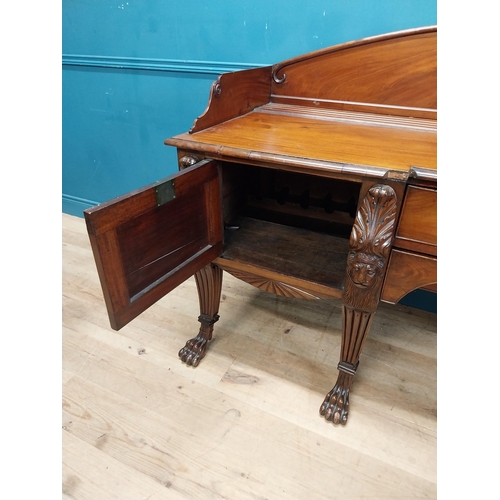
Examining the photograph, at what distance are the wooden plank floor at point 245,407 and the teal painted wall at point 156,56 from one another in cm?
79

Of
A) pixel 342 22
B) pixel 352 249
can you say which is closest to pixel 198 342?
pixel 352 249

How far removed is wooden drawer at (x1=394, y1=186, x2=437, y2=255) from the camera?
Answer: 30.2 inches

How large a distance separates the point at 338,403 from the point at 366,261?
1.69ft

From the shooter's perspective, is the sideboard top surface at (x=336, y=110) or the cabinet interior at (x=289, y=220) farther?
the cabinet interior at (x=289, y=220)

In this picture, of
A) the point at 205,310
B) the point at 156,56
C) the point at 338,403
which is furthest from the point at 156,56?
the point at 338,403

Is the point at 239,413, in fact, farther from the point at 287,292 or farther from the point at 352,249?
the point at 352,249

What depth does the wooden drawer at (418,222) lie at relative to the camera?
2.51 ft

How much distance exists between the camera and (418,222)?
80cm

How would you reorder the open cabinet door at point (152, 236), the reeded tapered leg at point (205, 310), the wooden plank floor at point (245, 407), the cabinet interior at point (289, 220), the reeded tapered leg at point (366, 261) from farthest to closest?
the reeded tapered leg at point (205, 310) < the cabinet interior at point (289, 220) < the wooden plank floor at point (245, 407) < the reeded tapered leg at point (366, 261) < the open cabinet door at point (152, 236)

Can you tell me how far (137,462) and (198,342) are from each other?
1.37 feet

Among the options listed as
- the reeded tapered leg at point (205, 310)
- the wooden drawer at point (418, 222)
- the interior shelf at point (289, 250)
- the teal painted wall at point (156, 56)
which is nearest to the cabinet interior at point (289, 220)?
the interior shelf at point (289, 250)

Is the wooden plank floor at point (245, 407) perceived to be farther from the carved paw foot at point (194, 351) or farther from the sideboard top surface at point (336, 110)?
the sideboard top surface at point (336, 110)

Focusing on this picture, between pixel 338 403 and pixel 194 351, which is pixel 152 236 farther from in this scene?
pixel 338 403

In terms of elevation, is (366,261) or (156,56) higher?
(156,56)
